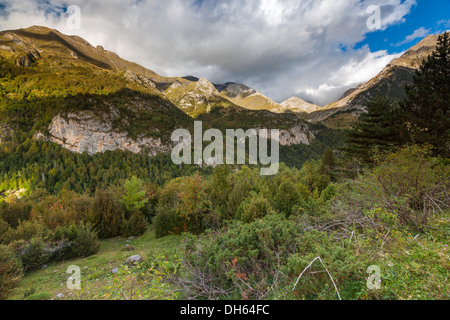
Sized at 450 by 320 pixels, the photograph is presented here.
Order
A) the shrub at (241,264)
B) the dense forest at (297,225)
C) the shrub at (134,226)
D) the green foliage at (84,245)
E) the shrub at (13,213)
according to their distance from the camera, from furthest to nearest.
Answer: the shrub at (13,213), the shrub at (134,226), the green foliage at (84,245), the shrub at (241,264), the dense forest at (297,225)

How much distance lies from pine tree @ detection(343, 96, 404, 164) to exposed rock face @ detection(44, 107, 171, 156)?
109 m

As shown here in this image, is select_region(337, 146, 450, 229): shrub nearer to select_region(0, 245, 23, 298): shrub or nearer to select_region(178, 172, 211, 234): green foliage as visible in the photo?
select_region(178, 172, 211, 234): green foliage

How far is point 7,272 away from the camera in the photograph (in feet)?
21.9

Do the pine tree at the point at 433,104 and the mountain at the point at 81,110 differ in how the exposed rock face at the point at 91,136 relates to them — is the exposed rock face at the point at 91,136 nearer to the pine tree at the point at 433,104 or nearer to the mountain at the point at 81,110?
the mountain at the point at 81,110

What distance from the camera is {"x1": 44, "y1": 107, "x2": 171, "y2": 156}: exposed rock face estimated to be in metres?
103

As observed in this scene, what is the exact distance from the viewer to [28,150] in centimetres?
9362

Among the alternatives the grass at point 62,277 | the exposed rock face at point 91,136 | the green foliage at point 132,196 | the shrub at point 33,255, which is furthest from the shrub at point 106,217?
the exposed rock face at point 91,136

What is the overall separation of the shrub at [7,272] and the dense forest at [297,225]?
43mm

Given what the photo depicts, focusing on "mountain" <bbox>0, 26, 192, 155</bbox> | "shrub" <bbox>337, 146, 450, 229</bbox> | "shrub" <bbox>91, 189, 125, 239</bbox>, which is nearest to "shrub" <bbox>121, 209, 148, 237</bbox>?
"shrub" <bbox>91, 189, 125, 239</bbox>

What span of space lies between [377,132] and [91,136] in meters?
127

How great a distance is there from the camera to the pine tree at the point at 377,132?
47.9ft
